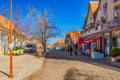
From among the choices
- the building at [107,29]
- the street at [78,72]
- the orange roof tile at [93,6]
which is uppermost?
the orange roof tile at [93,6]

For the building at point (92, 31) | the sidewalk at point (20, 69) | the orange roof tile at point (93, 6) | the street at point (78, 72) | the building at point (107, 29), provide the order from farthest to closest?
the orange roof tile at point (93, 6) → the building at point (92, 31) → the building at point (107, 29) → the sidewalk at point (20, 69) → the street at point (78, 72)

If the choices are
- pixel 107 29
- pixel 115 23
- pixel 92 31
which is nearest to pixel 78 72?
pixel 115 23

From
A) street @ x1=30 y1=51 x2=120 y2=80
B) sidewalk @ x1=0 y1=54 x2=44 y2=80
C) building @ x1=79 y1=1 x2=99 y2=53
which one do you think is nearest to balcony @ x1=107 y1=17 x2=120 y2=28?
building @ x1=79 y1=1 x2=99 y2=53

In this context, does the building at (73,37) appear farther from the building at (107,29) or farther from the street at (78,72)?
the street at (78,72)

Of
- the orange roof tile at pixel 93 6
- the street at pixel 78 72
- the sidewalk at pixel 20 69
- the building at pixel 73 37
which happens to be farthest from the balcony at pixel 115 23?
the building at pixel 73 37

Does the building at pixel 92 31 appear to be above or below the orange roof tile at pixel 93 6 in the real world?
below

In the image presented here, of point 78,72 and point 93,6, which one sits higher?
point 93,6

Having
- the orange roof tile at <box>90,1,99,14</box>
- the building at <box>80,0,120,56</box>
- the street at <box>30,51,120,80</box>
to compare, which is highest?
the orange roof tile at <box>90,1,99,14</box>

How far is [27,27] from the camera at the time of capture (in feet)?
194

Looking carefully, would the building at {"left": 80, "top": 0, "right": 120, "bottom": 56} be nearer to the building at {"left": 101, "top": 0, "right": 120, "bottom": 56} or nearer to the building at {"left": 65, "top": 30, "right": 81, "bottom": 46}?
the building at {"left": 101, "top": 0, "right": 120, "bottom": 56}

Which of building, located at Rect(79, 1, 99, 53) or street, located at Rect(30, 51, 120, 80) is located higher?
building, located at Rect(79, 1, 99, 53)

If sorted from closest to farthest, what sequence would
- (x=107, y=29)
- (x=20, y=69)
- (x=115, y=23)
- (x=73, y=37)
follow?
(x=20, y=69), (x=115, y=23), (x=107, y=29), (x=73, y=37)

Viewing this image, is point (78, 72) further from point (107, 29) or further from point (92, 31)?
point (92, 31)

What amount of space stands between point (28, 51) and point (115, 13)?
3042 centimetres
